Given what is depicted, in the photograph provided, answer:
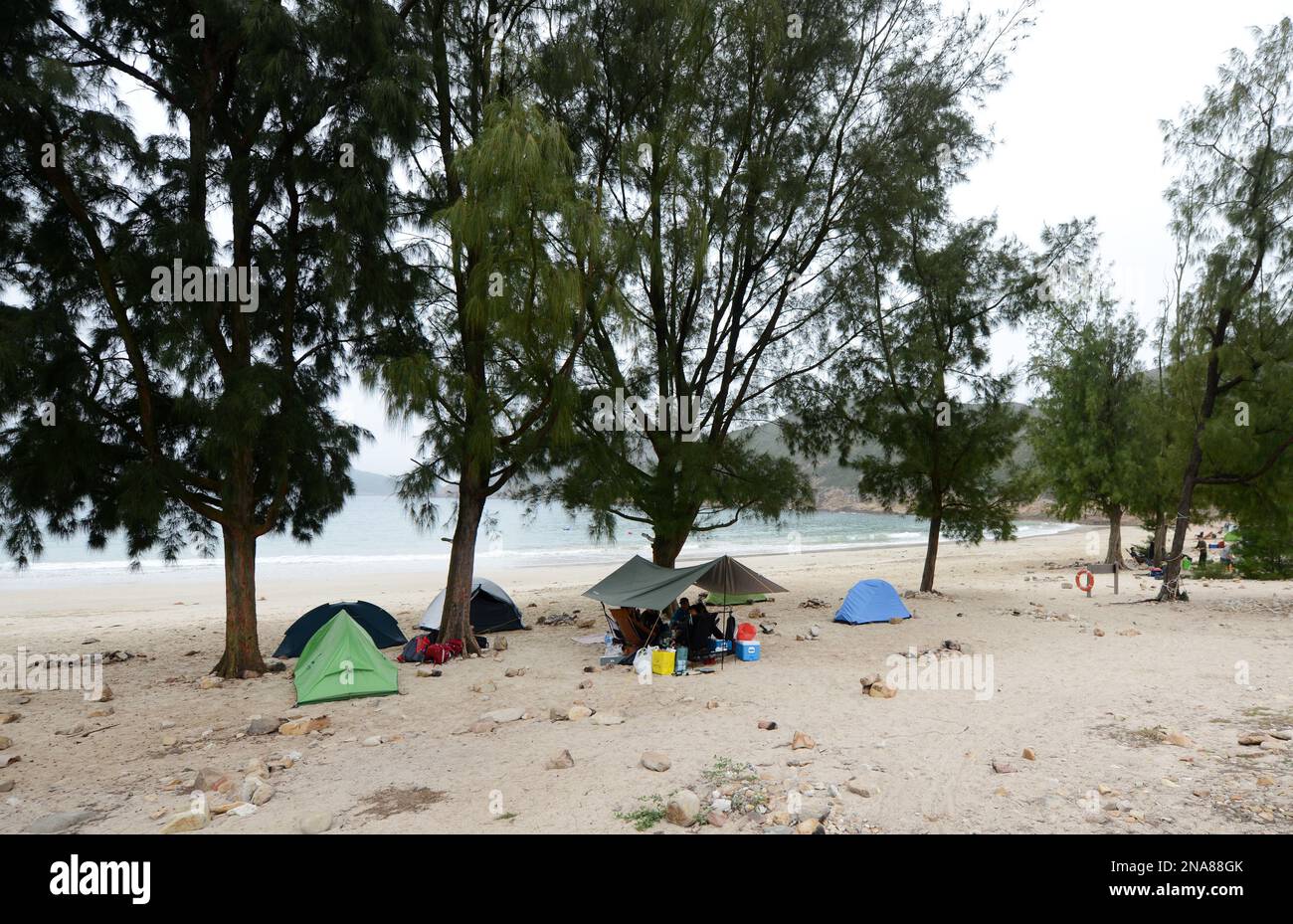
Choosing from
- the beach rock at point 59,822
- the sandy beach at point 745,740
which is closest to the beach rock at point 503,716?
the sandy beach at point 745,740

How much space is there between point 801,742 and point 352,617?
8.79 m

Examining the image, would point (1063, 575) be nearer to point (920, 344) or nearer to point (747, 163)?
point (920, 344)

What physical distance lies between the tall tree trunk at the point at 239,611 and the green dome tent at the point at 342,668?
171 cm

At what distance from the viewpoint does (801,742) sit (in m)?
7.05

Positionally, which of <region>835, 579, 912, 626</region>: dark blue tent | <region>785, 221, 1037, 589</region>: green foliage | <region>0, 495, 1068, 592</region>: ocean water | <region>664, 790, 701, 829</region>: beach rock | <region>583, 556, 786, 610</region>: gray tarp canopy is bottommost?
<region>0, 495, 1068, 592</region>: ocean water

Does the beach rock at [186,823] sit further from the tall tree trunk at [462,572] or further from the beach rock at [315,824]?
the tall tree trunk at [462,572]

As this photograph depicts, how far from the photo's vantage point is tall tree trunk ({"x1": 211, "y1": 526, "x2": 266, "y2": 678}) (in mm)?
11023

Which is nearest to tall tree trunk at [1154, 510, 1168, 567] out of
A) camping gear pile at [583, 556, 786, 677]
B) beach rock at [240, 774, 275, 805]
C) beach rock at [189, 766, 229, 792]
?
camping gear pile at [583, 556, 786, 677]


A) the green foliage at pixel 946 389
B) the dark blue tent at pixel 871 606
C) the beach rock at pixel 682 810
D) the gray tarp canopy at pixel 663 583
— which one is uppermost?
the green foliage at pixel 946 389

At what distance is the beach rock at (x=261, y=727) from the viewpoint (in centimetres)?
791

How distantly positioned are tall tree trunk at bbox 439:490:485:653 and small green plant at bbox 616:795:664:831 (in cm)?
747

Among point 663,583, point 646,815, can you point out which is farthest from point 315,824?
point 663,583

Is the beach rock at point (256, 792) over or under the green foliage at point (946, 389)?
under

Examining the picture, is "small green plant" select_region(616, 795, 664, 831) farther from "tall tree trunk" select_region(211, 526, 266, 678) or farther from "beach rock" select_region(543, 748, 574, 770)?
"tall tree trunk" select_region(211, 526, 266, 678)
